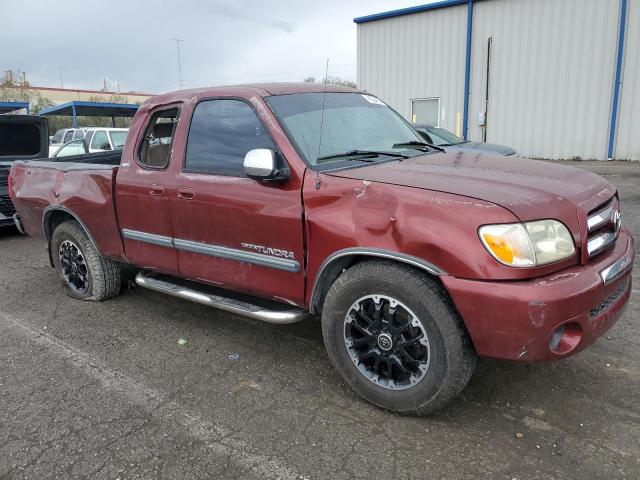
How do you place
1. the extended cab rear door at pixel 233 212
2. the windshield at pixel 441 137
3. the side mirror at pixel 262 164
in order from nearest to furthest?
the side mirror at pixel 262 164, the extended cab rear door at pixel 233 212, the windshield at pixel 441 137

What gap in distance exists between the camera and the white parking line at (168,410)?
8.47 feet

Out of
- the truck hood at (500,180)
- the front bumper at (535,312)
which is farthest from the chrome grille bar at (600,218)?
the front bumper at (535,312)

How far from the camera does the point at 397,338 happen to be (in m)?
2.84

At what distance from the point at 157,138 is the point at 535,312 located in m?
3.20

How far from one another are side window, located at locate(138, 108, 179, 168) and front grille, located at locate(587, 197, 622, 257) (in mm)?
2984

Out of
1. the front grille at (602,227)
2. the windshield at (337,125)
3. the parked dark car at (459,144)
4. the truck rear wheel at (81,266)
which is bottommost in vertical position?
the truck rear wheel at (81,266)

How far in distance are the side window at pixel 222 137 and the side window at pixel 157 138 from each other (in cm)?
36

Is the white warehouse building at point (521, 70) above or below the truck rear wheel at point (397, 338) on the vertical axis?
above

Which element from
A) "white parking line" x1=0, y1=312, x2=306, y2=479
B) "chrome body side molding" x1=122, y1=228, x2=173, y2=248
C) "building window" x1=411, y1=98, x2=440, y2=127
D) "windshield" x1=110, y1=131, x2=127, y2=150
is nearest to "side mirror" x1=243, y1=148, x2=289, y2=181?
"chrome body side molding" x1=122, y1=228, x2=173, y2=248

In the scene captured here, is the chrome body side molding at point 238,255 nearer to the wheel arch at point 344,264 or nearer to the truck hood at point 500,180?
the wheel arch at point 344,264

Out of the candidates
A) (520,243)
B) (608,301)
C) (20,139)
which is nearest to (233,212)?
(520,243)

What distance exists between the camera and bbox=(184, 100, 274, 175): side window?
3.49 metres

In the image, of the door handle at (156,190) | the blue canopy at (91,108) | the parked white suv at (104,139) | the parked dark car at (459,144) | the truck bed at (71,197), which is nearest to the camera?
the door handle at (156,190)

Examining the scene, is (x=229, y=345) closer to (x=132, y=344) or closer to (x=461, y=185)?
(x=132, y=344)
